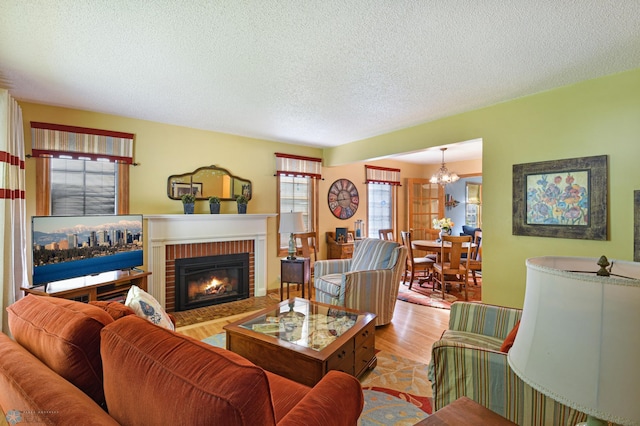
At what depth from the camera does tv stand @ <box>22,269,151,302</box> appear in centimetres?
268

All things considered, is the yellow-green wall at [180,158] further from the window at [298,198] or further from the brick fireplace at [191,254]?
the brick fireplace at [191,254]

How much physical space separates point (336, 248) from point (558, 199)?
3.38 metres

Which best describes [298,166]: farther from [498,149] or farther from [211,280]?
[498,149]

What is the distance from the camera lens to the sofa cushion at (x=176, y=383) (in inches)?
28.0

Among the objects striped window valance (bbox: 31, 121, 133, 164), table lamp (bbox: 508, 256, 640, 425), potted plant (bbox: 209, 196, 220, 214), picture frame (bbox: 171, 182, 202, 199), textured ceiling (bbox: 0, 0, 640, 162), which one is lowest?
table lamp (bbox: 508, 256, 640, 425)

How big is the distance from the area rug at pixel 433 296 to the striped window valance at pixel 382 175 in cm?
232

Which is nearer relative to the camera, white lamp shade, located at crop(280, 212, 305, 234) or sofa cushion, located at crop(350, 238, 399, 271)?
sofa cushion, located at crop(350, 238, 399, 271)

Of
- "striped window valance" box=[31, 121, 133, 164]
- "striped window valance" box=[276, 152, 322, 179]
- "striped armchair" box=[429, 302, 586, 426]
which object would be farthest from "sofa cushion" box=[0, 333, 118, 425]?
"striped window valance" box=[276, 152, 322, 179]

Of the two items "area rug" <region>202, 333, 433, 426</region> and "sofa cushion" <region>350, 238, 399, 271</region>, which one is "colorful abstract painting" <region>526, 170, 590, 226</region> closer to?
"sofa cushion" <region>350, 238, 399, 271</region>

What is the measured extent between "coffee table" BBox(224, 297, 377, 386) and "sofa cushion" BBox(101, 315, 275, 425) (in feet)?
3.75

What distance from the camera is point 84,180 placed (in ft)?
11.4

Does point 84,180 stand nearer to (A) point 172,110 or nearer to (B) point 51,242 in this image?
(B) point 51,242

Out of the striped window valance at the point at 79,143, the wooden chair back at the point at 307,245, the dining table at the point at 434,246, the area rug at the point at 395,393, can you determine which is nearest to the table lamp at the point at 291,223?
the wooden chair back at the point at 307,245

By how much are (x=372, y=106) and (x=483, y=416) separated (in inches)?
114
